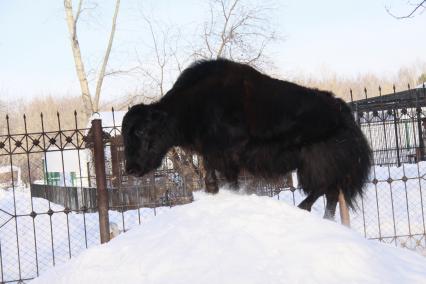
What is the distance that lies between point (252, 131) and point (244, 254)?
230 centimetres

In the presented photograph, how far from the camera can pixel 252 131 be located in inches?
202

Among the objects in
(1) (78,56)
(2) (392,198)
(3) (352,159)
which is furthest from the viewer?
(1) (78,56)

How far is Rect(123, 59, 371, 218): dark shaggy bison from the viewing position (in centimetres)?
513

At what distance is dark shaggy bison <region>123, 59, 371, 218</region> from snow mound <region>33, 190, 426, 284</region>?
1484 millimetres

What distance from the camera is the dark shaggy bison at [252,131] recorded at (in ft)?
16.8

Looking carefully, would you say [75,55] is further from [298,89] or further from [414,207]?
[298,89]

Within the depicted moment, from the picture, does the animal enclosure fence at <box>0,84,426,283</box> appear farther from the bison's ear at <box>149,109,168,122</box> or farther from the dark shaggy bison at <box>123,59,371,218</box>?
the bison's ear at <box>149,109,168,122</box>

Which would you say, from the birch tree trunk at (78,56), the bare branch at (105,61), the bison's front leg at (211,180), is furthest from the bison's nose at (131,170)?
the bare branch at (105,61)

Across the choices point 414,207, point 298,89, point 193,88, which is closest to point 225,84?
point 193,88

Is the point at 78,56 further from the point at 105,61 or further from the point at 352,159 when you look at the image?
the point at 352,159

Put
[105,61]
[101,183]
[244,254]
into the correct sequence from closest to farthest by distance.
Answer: [244,254], [101,183], [105,61]

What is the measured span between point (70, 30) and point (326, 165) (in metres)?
17.8

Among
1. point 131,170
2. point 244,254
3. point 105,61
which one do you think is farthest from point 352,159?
point 105,61

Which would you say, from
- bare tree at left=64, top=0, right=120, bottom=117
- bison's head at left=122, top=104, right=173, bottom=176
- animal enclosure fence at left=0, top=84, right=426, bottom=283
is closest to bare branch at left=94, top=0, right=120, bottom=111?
bare tree at left=64, top=0, right=120, bottom=117
